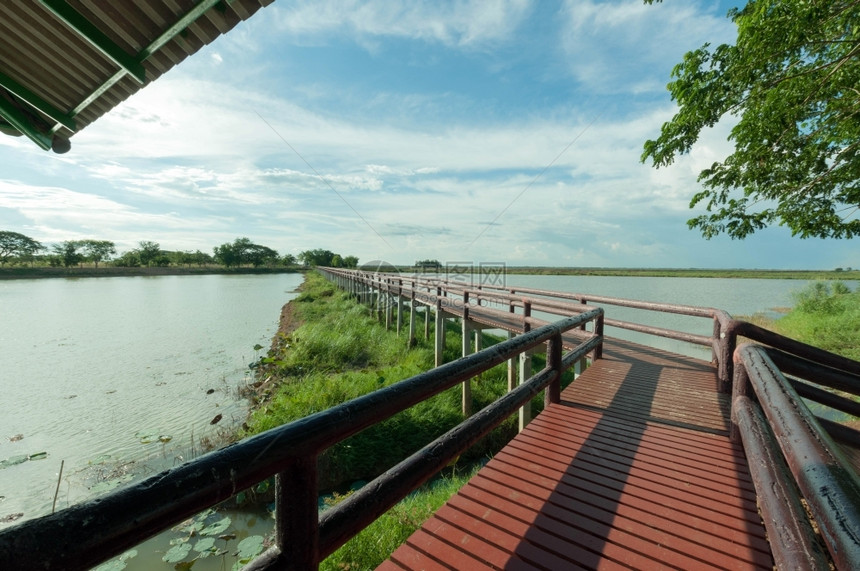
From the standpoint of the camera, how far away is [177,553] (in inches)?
181

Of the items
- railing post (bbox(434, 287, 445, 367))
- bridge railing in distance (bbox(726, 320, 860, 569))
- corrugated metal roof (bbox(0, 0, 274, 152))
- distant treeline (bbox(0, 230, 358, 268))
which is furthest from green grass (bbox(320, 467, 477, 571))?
distant treeline (bbox(0, 230, 358, 268))

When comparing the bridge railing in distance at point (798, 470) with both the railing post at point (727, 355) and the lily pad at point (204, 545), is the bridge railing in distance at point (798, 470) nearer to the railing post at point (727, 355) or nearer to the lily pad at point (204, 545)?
the railing post at point (727, 355)

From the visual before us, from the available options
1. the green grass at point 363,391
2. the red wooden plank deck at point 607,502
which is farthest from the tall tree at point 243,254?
the red wooden plank deck at point 607,502

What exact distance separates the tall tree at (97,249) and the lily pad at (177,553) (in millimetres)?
112926

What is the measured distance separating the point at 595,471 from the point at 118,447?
8565 millimetres

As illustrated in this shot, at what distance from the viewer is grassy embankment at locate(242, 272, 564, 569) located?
4477mm

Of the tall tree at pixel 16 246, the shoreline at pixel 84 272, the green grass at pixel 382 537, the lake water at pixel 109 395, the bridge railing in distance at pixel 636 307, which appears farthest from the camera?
the tall tree at pixel 16 246

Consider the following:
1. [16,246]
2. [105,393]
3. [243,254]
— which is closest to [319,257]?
[243,254]

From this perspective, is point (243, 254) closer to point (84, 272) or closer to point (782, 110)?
point (84, 272)

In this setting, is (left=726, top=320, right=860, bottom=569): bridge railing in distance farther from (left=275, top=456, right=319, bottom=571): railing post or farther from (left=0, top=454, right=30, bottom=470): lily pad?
(left=0, top=454, right=30, bottom=470): lily pad

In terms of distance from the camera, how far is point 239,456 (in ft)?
3.30

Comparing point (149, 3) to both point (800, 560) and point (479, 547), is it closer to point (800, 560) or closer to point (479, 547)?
point (479, 547)

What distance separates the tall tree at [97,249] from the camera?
90.1m

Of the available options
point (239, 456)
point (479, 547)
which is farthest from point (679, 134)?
point (239, 456)
